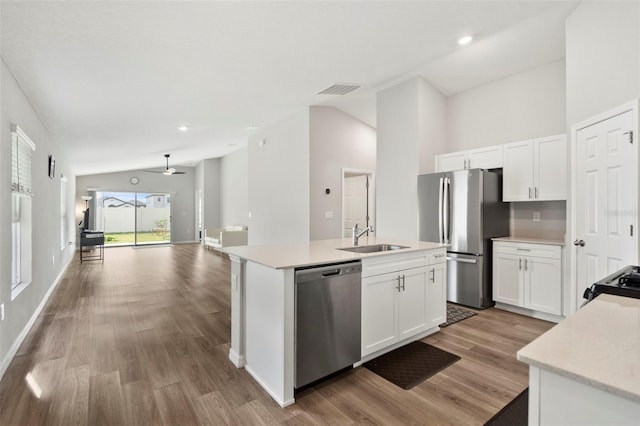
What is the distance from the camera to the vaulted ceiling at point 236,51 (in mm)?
2305

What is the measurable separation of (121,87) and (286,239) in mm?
3673

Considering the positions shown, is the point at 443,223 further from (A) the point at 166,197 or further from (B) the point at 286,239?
(A) the point at 166,197

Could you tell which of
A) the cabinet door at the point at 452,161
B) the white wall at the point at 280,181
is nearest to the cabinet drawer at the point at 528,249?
the cabinet door at the point at 452,161

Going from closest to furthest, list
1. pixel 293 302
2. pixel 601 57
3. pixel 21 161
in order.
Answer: pixel 293 302, pixel 601 57, pixel 21 161

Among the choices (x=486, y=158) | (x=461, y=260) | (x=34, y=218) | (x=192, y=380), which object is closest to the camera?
(x=192, y=380)

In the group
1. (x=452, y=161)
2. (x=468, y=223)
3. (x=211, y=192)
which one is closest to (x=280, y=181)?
(x=452, y=161)

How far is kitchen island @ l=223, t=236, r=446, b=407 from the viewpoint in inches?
80.7

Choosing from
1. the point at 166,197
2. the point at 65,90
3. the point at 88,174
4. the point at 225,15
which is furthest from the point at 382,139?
the point at 88,174

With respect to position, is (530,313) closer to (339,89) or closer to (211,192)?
(339,89)

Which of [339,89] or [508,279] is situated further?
[339,89]

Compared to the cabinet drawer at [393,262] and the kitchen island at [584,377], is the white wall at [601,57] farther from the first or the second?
Result: the kitchen island at [584,377]

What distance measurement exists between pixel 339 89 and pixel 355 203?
273cm

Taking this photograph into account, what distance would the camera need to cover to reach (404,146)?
185 inches

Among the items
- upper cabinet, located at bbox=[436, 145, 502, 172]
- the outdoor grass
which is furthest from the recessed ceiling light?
the outdoor grass
